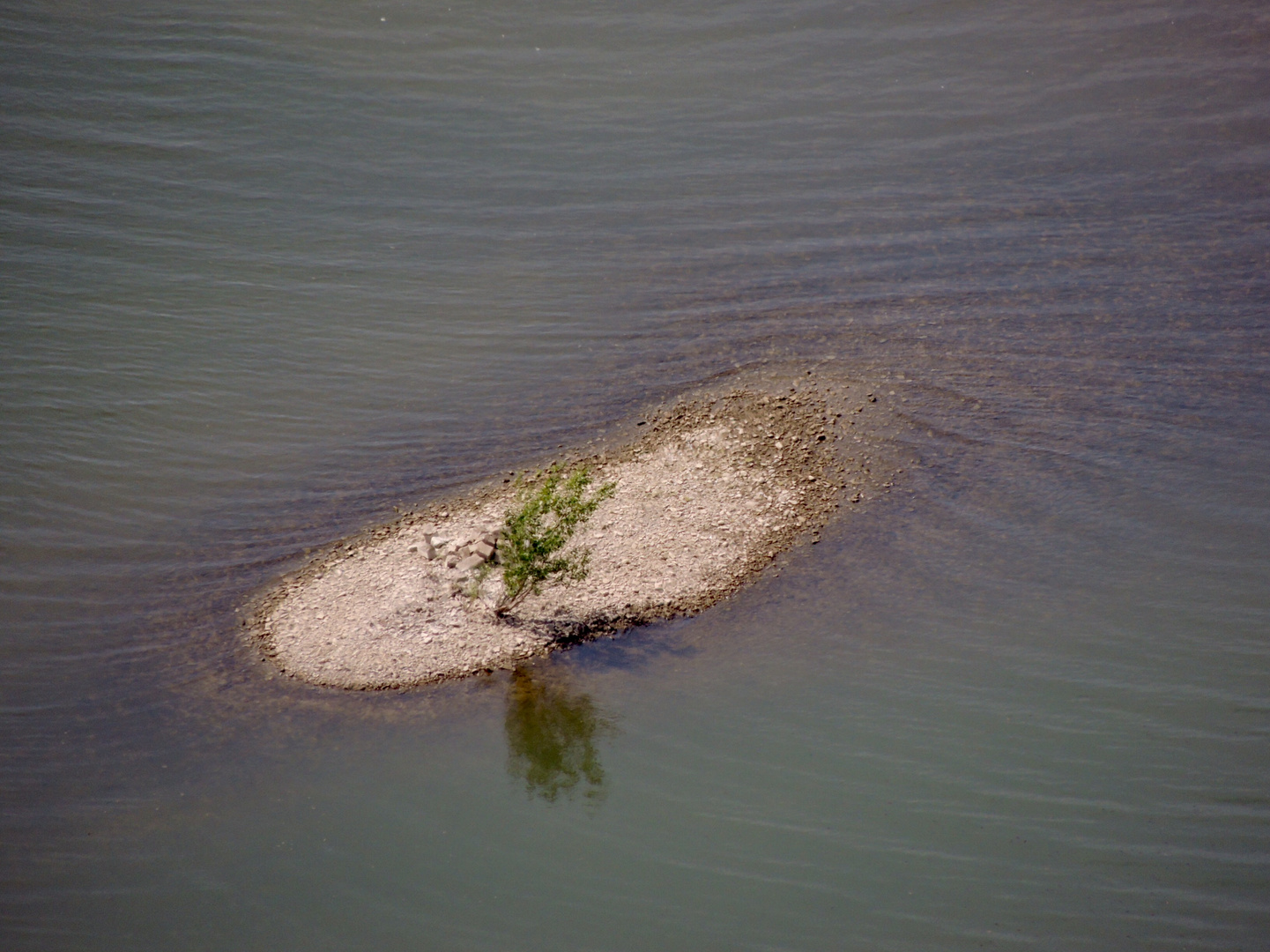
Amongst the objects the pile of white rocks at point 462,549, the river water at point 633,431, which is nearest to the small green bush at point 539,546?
the pile of white rocks at point 462,549

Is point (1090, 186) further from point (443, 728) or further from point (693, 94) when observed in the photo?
point (443, 728)

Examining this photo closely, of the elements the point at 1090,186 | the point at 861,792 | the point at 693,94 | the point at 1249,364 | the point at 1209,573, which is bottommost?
the point at 861,792

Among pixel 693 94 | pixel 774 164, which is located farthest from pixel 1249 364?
pixel 693 94

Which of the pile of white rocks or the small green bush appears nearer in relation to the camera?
the small green bush

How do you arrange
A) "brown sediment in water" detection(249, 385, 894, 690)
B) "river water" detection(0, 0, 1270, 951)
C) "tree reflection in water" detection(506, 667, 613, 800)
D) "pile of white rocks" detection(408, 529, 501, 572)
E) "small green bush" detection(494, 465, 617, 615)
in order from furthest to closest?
"pile of white rocks" detection(408, 529, 501, 572), "small green bush" detection(494, 465, 617, 615), "brown sediment in water" detection(249, 385, 894, 690), "tree reflection in water" detection(506, 667, 613, 800), "river water" detection(0, 0, 1270, 951)

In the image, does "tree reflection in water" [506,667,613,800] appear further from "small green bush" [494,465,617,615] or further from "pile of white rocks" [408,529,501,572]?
"pile of white rocks" [408,529,501,572]

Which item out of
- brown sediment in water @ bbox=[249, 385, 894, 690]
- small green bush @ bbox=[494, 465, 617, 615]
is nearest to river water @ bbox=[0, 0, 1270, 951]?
brown sediment in water @ bbox=[249, 385, 894, 690]

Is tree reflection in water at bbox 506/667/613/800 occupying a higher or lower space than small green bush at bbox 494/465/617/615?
lower

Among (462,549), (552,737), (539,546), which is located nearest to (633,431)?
(462,549)
